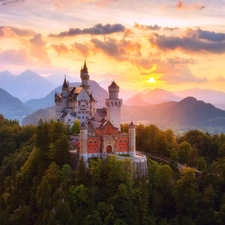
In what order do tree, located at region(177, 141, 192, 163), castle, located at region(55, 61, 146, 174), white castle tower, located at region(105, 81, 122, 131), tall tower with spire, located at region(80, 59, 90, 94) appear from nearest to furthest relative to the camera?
castle, located at region(55, 61, 146, 174) → white castle tower, located at region(105, 81, 122, 131) → tree, located at region(177, 141, 192, 163) → tall tower with spire, located at region(80, 59, 90, 94)

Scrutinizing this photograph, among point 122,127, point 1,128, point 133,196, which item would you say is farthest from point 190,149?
point 1,128

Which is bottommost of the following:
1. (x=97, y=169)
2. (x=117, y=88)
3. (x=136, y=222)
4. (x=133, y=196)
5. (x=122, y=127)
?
(x=136, y=222)

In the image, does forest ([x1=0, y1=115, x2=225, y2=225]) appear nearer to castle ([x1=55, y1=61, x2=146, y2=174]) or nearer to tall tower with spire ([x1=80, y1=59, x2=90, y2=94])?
castle ([x1=55, y1=61, x2=146, y2=174])

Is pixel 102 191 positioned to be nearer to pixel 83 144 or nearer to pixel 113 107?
pixel 83 144

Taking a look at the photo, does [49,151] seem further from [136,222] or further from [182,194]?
[182,194]

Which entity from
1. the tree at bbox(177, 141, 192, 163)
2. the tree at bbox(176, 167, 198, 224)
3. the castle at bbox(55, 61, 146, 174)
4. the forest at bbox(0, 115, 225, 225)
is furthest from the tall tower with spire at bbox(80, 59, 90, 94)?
the tree at bbox(176, 167, 198, 224)

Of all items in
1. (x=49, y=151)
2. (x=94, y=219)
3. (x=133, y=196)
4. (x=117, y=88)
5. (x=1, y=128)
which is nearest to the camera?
(x=94, y=219)
